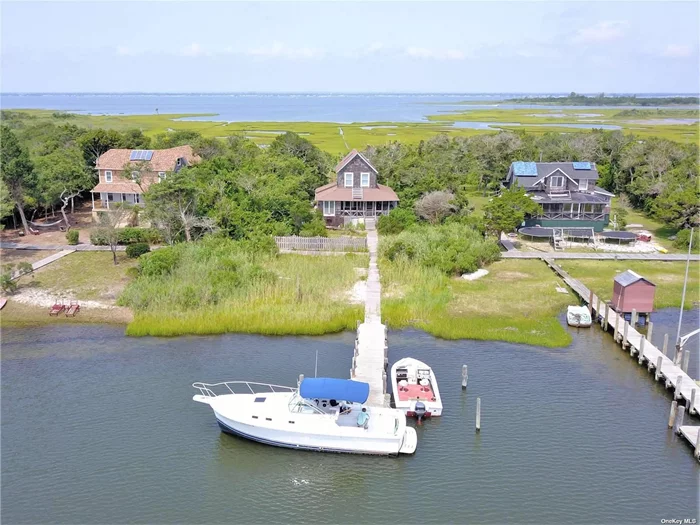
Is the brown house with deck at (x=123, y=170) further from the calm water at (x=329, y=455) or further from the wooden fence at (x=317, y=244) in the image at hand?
the calm water at (x=329, y=455)

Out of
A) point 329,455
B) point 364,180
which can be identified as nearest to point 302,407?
point 329,455

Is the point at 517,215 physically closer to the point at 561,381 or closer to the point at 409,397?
the point at 561,381

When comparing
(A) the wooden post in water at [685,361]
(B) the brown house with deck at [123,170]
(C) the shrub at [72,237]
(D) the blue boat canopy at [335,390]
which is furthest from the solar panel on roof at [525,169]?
(D) the blue boat canopy at [335,390]

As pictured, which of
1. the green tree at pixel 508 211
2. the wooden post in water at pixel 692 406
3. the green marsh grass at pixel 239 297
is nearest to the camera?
the wooden post in water at pixel 692 406

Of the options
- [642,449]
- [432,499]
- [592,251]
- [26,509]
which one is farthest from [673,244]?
[26,509]

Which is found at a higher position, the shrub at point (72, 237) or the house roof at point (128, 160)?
the house roof at point (128, 160)

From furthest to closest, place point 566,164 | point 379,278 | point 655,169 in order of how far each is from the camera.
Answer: point 655,169 → point 566,164 → point 379,278
